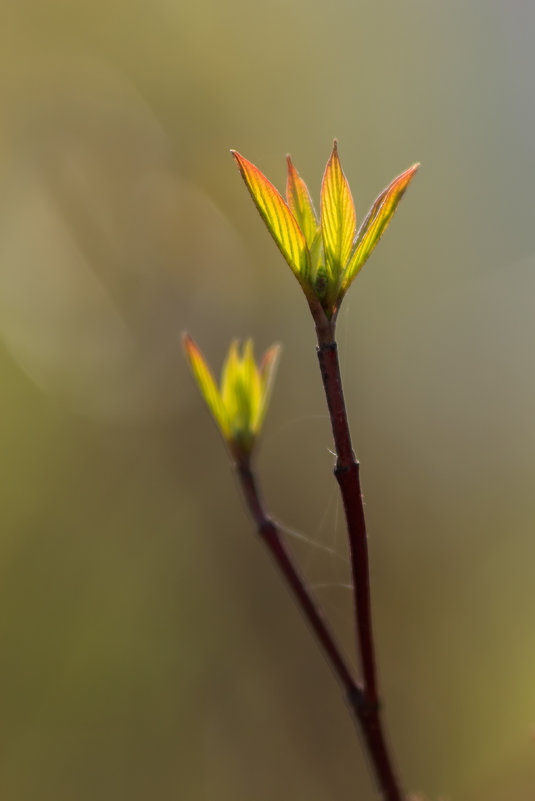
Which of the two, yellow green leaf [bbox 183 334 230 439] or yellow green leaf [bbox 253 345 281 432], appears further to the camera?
yellow green leaf [bbox 253 345 281 432]

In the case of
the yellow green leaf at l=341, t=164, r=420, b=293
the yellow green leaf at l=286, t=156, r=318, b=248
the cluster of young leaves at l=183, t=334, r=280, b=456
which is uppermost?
the yellow green leaf at l=286, t=156, r=318, b=248

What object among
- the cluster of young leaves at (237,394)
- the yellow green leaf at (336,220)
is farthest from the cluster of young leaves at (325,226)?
the cluster of young leaves at (237,394)

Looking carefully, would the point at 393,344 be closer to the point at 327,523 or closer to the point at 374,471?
the point at 374,471

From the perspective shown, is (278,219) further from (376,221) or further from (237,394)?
(237,394)

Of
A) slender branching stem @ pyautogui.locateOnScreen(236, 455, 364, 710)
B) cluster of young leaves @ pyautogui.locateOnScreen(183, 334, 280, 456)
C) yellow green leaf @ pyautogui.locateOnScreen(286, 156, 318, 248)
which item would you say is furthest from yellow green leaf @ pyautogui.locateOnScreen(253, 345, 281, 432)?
yellow green leaf @ pyautogui.locateOnScreen(286, 156, 318, 248)

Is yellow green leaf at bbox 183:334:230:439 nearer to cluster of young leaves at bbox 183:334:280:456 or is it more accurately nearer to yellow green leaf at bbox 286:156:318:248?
cluster of young leaves at bbox 183:334:280:456

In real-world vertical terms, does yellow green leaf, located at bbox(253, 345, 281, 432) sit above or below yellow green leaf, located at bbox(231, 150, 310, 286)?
below
